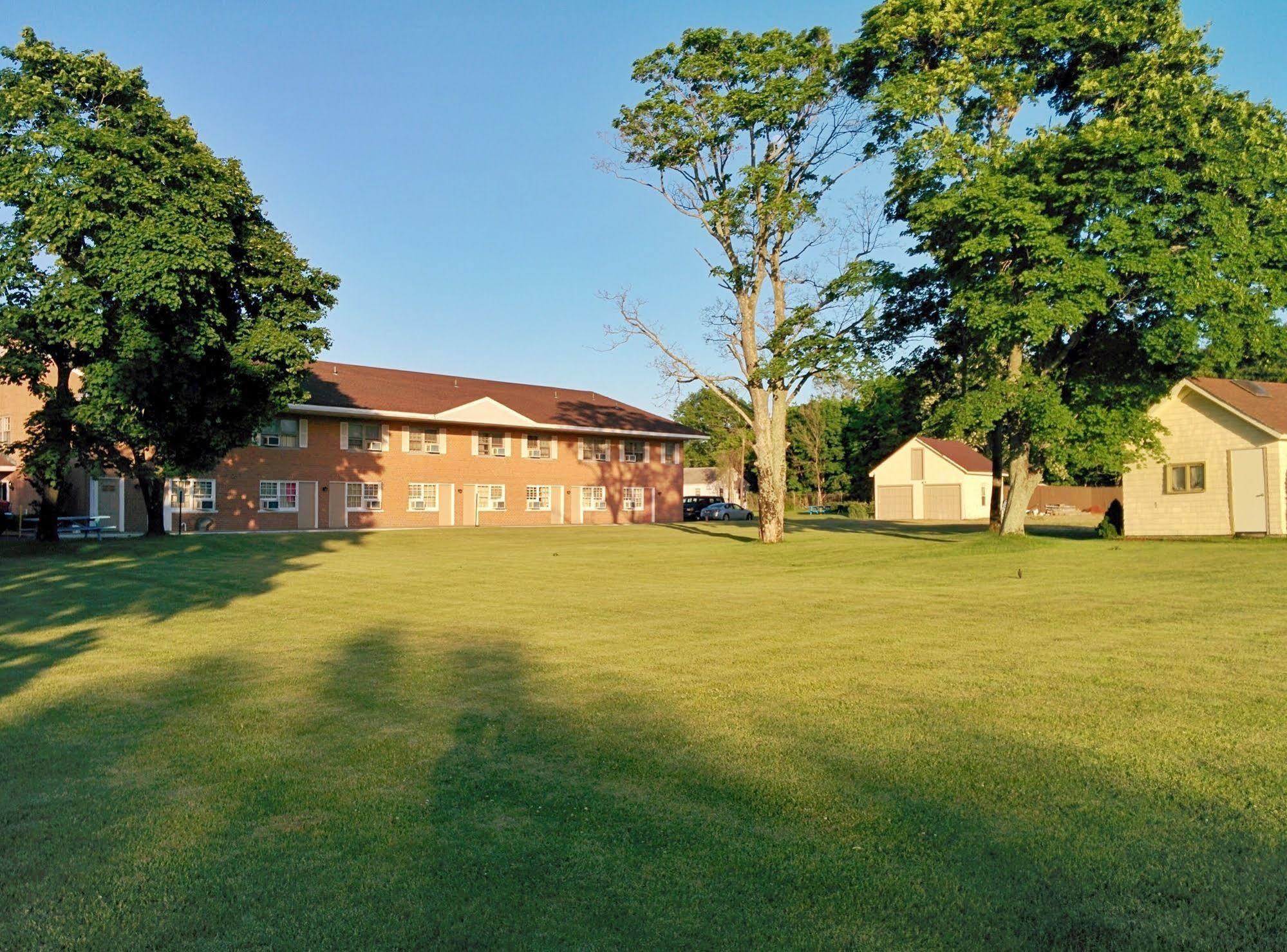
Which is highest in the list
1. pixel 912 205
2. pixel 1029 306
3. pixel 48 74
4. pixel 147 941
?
pixel 48 74

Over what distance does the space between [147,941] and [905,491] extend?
6712 centimetres

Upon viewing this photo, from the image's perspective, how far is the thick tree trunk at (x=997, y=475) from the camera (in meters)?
31.7

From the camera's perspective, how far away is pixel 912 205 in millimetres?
28328

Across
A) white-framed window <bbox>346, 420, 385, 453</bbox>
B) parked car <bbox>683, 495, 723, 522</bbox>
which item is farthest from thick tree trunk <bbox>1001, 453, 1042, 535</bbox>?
parked car <bbox>683, 495, 723, 522</bbox>

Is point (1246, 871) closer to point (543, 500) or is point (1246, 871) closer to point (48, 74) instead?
point (48, 74)

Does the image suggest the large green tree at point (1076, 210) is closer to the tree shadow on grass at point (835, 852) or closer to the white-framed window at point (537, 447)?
the tree shadow on grass at point (835, 852)

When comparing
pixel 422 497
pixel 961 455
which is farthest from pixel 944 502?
pixel 422 497

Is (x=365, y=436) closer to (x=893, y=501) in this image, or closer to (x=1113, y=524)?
(x=1113, y=524)

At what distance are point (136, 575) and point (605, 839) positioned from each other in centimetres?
1960

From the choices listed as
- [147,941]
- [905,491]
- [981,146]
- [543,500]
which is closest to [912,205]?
[981,146]

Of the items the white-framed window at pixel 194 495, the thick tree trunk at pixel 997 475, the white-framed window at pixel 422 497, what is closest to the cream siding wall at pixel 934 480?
the thick tree trunk at pixel 997 475

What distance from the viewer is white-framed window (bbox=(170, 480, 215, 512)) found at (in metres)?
41.2

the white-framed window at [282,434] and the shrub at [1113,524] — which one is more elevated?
the white-framed window at [282,434]

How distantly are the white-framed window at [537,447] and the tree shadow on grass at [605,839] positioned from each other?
47.2m
